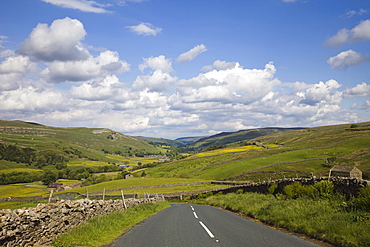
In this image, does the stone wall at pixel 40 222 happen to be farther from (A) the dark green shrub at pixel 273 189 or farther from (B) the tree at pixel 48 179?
(B) the tree at pixel 48 179

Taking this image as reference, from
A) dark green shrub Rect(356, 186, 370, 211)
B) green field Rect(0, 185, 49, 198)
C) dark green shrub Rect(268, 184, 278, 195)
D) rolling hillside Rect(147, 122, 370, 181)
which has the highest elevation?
dark green shrub Rect(356, 186, 370, 211)

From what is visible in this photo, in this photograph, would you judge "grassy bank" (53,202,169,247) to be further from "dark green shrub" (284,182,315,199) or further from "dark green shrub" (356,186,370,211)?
"dark green shrub" (284,182,315,199)

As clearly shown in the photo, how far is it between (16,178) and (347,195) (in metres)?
175

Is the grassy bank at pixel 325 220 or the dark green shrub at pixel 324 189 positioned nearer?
the grassy bank at pixel 325 220

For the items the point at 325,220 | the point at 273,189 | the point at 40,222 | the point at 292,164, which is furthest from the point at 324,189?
the point at 292,164

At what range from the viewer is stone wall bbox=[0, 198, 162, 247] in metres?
9.52

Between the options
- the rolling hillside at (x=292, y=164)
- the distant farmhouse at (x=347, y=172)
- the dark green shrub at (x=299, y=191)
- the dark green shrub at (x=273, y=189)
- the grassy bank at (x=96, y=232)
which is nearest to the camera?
the grassy bank at (x=96, y=232)

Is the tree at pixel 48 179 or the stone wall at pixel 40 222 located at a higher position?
the stone wall at pixel 40 222

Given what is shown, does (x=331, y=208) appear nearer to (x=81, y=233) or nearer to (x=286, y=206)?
(x=286, y=206)

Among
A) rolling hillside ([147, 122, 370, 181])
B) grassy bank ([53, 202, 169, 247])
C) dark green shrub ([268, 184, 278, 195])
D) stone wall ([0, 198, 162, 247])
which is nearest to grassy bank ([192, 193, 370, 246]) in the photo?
dark green shrub ([268, 184, 278, 195])

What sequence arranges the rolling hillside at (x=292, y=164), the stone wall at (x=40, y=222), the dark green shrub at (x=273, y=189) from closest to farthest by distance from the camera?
the stone wall at (x=40, y=222)
the dark green shrub at (x=273, y=189)
the rolling hillside at (x=292, y=164)

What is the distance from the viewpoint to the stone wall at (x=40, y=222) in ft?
31.2

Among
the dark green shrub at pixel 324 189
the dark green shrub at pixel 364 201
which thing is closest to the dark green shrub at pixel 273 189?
the dark green shrub at pixel 324 189

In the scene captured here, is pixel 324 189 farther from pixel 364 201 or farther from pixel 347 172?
pixel 347 172
